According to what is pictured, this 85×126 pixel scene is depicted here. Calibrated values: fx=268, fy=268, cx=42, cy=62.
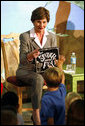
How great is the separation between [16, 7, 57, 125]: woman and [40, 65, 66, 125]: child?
2.19ft

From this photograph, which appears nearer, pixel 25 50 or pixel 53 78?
pixel 53 78

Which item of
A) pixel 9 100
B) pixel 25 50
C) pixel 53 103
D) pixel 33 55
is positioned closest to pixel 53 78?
pixel 53 103

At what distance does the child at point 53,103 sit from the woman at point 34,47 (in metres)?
0.67

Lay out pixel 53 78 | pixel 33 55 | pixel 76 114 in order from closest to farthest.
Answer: pixel 76 114, pixel 53 78, pixel 33 55

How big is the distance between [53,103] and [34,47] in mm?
1275

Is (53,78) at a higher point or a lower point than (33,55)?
lower

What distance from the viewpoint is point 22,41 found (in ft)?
11.2

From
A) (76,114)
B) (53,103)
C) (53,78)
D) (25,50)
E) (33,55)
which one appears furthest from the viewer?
(25,50)

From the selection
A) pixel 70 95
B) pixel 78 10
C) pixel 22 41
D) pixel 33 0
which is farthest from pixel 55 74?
pixel 78 10

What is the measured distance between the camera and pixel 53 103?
2.30m

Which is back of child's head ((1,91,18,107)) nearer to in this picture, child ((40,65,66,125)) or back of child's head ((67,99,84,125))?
child ((40,65,66,125))

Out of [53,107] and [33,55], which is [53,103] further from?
[33,55]

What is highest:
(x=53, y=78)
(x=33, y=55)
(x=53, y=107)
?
(x=33, y=55)

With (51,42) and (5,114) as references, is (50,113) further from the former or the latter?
(51,42)
